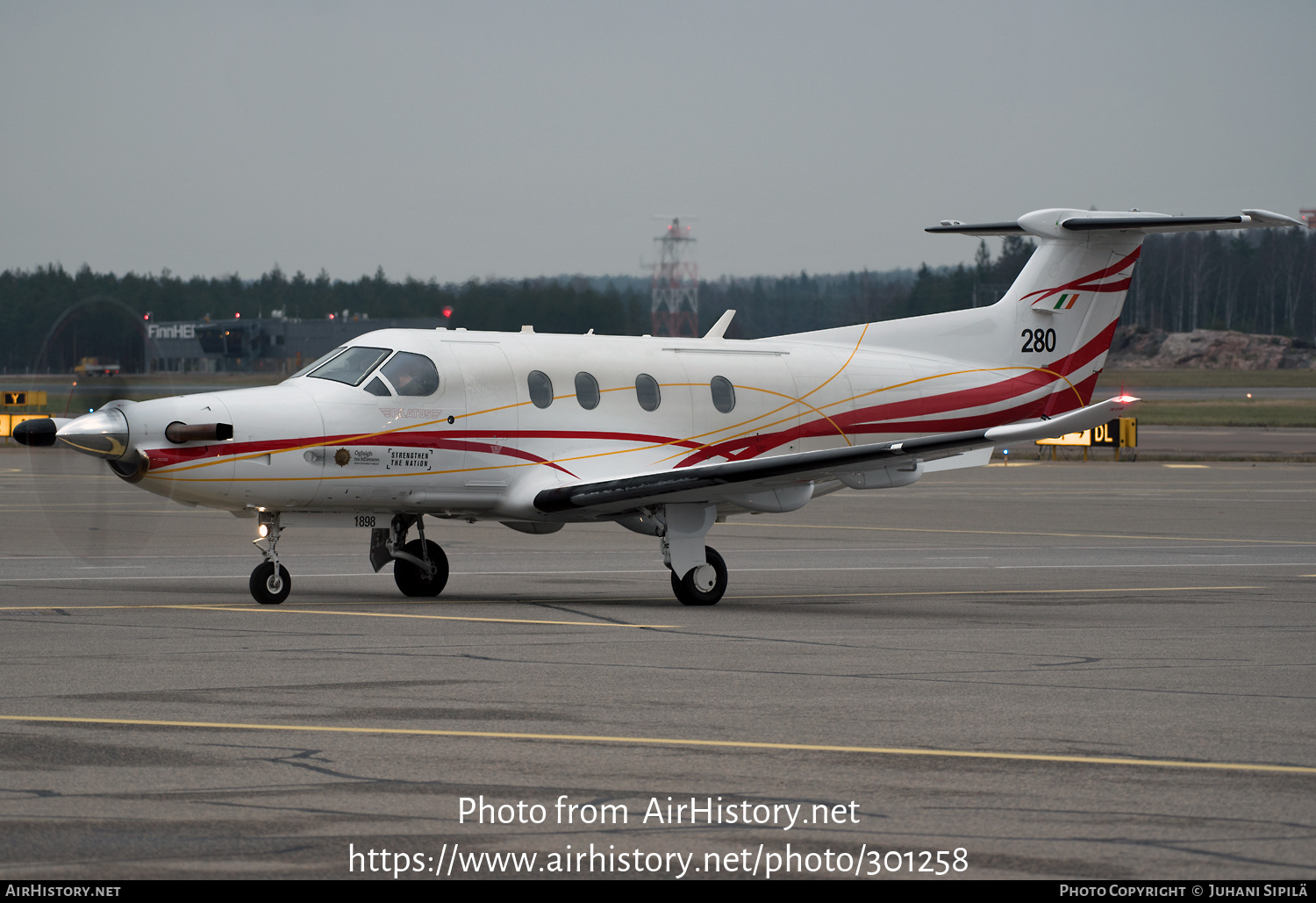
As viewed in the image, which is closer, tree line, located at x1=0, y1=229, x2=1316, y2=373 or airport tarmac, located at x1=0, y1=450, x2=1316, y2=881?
airport tarmac, located at x1=0, y1=450, x2=1316, y2=881

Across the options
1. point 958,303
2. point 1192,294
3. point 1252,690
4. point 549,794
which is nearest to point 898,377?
point 1252,690

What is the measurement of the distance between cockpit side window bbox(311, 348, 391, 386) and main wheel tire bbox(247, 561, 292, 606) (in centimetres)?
210

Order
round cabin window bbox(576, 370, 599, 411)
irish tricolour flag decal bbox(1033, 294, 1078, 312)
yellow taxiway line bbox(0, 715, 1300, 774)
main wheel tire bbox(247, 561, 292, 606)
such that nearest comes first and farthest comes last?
yellow taxiway line bbox(0, 715, 1300, 774) < main wheel tire bbox(247, 561, 292, 606) < round cabin window bbox(576, 370, 599, 411) < irish tricolour flag decal bbox(1033, 294, 1078, 312)

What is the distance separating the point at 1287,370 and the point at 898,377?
5151 inches

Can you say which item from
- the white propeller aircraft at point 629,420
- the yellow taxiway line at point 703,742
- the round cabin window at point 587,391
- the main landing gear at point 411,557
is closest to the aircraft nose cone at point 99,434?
the white propeller aircraft at point 629,420

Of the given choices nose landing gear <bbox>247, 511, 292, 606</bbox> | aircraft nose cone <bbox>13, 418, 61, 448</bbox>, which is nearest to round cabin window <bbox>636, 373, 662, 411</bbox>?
nose landing gear <bbox>247, 511, 292, 606</bbox>

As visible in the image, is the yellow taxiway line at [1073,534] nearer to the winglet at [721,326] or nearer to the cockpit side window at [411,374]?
the winglet at [721,326]

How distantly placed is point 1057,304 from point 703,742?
13336 mm

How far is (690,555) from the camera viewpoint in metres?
16.8

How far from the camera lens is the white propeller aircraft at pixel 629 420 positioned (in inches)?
613

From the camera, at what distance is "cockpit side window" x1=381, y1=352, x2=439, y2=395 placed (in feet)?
54.1

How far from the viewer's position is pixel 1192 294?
159 m

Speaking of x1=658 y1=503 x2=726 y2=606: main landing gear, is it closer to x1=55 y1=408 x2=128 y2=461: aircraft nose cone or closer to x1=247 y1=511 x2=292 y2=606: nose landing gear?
x1=247 y1=511 x2=292 y2=606: nose landing gear

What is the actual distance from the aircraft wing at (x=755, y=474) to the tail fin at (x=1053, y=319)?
3595 millimetres
